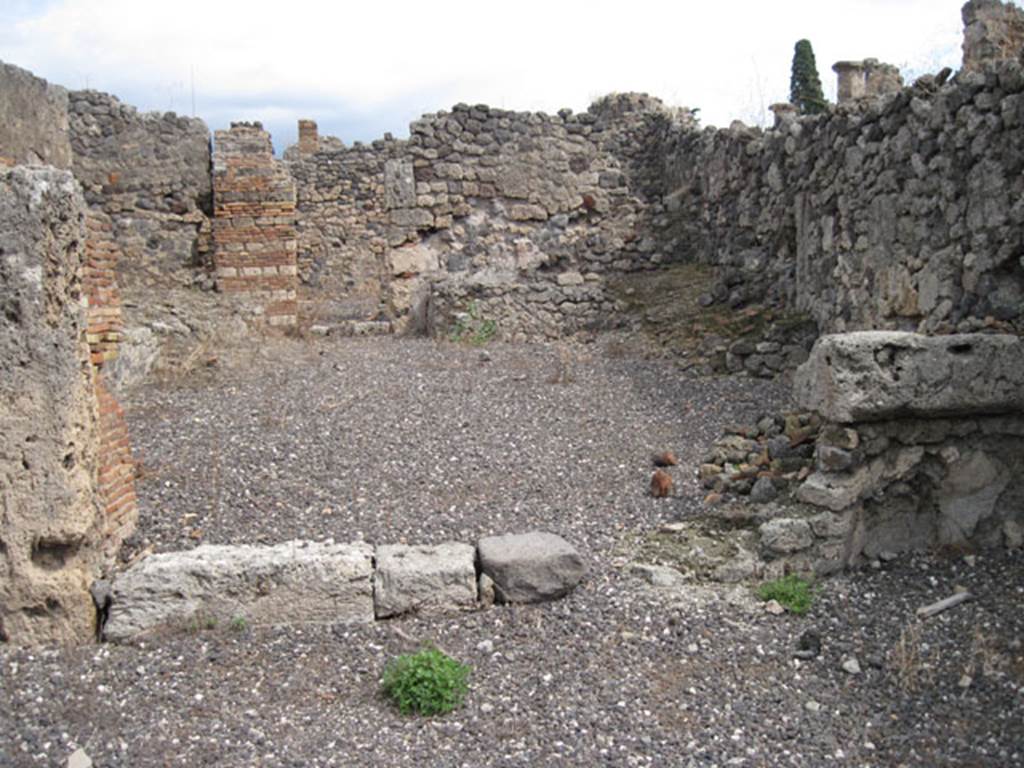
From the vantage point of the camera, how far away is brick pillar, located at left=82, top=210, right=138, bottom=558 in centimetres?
509

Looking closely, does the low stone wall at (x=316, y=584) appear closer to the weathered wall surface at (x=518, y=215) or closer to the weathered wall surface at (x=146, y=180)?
the weathered wall surface at (x=518, y=215)

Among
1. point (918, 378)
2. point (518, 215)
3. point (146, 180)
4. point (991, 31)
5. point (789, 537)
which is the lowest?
point (789, 537)

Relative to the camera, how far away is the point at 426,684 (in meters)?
4.03

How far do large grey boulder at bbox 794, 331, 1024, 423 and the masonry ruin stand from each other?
4cm

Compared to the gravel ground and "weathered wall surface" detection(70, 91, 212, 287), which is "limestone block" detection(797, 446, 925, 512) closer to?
the gravel ground

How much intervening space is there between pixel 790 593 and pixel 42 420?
Answer: 152 inches

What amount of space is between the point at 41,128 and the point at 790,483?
333 inches

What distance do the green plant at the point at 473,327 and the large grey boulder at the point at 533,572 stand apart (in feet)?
21.9

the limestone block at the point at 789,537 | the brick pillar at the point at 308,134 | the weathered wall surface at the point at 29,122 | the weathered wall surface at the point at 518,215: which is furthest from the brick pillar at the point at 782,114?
the brick pillar at the point at 308,134

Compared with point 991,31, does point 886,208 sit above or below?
below

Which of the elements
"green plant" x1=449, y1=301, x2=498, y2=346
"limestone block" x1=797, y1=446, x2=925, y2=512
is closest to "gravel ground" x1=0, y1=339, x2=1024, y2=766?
"limestone block" x1=797, y1=446, x2=925, y2=512

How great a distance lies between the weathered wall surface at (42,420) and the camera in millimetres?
4383

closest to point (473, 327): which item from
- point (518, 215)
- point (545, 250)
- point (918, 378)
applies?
point (545, 250)

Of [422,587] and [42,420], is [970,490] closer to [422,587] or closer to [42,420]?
[422,587]
